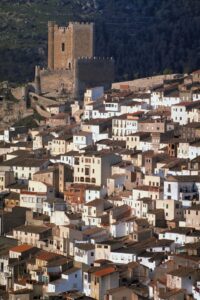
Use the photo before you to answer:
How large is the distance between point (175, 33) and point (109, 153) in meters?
36.2

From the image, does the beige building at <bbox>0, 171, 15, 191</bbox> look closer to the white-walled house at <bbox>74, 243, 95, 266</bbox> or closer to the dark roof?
the dark roof

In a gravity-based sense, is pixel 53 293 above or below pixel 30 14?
below

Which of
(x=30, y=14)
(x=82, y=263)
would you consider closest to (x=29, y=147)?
(x=82, y=263)

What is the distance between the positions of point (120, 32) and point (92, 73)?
69.0 feet

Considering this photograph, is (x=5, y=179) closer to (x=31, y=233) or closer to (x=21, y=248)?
(x=31, y=233)

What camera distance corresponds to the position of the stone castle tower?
8331 cm

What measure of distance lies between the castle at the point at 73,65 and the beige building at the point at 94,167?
13266 millimetres

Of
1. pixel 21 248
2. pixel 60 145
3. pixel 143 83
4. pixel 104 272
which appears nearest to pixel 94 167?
pixel 60 145

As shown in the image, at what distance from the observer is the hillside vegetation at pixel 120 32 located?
94.9 m

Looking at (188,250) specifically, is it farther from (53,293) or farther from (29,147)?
(29,147)

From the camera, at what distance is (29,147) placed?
73250 mm

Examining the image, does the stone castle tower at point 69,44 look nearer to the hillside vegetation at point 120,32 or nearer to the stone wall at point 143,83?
the stone wall at point 143,83

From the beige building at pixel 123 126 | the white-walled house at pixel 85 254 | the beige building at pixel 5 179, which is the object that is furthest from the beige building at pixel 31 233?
the beige building at pixel 123 126

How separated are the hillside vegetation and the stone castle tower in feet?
18.8
